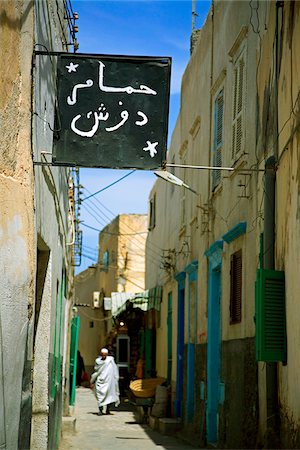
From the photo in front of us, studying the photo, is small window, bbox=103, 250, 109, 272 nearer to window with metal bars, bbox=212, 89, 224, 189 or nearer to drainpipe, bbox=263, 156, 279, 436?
window with metal bars, bbox=212, 89, 224, 189

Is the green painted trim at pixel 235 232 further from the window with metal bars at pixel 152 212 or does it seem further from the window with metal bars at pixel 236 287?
the window with metal bars at pixel 152 212

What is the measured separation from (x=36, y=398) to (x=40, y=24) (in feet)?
12.5

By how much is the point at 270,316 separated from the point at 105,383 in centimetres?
1280

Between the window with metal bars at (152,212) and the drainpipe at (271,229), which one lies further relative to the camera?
the window with metal bars at (152,212)

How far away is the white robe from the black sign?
14.4 m

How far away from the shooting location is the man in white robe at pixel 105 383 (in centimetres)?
2102

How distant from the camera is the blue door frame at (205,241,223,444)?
531 inches

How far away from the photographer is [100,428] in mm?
17125

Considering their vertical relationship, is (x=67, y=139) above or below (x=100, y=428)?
above

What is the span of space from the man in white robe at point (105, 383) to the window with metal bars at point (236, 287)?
379 inches

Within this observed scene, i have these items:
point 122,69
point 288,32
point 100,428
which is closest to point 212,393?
point 100,428

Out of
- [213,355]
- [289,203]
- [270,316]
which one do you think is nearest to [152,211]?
[213,355]

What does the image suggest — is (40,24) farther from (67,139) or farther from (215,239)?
(215,239)

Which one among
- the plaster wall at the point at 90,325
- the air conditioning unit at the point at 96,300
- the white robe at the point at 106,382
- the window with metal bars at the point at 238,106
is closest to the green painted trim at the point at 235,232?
the window with metal bars at the point at 238,106
